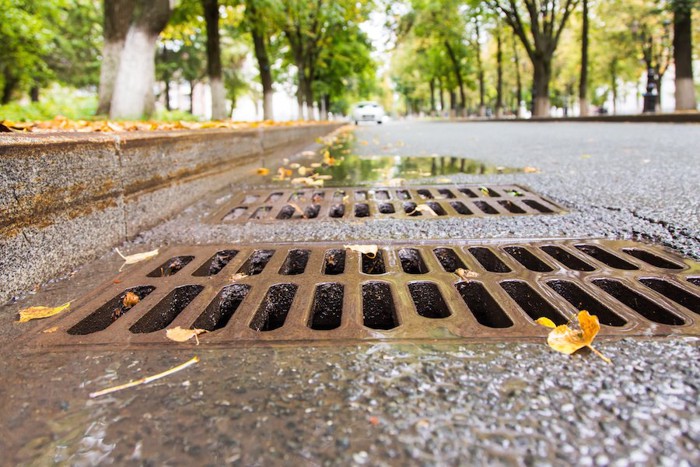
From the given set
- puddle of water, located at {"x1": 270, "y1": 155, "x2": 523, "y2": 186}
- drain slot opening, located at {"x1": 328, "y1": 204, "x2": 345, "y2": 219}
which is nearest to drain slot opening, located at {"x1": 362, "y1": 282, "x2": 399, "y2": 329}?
drain slot opening, located at {"x1": 328, "y1": 204, "x2": 345, "y2": 219}

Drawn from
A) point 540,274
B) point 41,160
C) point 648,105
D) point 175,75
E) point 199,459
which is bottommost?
point 199,459

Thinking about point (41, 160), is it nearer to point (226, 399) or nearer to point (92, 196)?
point (92, 196)

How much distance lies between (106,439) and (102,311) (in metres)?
0.71

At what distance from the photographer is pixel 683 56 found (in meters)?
14.7

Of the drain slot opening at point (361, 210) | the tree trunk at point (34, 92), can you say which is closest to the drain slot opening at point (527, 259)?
the drain slot opening at point (361, 210)

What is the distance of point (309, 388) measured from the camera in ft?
3.27

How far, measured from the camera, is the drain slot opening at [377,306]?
4.90 feet

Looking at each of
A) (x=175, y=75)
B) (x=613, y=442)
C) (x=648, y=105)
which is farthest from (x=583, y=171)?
(x=175, y=75)

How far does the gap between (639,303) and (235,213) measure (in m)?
2.21

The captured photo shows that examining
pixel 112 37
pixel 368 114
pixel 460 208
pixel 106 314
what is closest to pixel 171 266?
pixel 106 314

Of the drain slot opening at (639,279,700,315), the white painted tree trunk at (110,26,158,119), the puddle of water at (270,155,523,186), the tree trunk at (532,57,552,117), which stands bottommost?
the drain slot opening at (639,279,700,315)

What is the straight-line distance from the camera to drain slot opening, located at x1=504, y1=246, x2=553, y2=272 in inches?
69.7

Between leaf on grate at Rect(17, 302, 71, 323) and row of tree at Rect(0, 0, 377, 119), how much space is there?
6.84 meters

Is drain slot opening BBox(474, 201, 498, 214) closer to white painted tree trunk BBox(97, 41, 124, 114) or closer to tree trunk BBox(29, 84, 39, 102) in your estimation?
white painted tree trunk BBox(97, 41, 124, 114)
